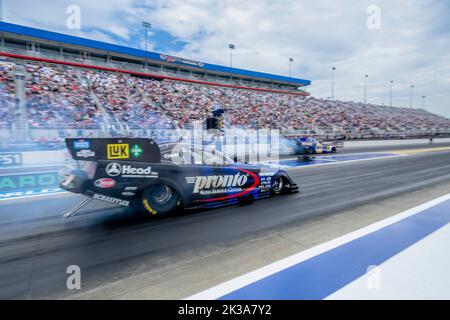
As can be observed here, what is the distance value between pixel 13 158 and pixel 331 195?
10.7 meters

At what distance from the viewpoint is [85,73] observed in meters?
21.7

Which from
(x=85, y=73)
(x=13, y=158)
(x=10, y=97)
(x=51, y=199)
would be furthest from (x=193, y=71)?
(x=51, y=199)

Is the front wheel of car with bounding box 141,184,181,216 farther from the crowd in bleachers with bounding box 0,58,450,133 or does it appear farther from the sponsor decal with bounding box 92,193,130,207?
the crowd in bleachers with bounding box 0,58,450,133

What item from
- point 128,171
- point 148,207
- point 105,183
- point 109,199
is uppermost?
point 128,171

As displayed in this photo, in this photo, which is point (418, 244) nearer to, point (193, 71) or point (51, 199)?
point (51, 199)

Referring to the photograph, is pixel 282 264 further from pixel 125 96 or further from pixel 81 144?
pixel 125 96

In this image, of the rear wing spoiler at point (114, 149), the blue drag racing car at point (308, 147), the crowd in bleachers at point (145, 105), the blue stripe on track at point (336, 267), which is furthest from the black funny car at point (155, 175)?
the blue drag racing car at point (308, 147)

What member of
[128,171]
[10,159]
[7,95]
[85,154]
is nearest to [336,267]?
[128,171]

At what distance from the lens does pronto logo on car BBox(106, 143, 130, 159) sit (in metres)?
3.95

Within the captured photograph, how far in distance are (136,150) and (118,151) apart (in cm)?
26

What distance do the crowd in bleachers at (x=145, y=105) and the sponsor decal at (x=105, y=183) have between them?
33.4ft

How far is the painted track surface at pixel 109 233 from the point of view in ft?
8.69

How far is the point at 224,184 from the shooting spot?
493 cm

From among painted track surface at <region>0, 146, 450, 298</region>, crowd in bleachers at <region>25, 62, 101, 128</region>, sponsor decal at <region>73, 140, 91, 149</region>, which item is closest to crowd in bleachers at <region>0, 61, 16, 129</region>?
crowd in bleachers at <region>25, 62, 101, 128</region>
